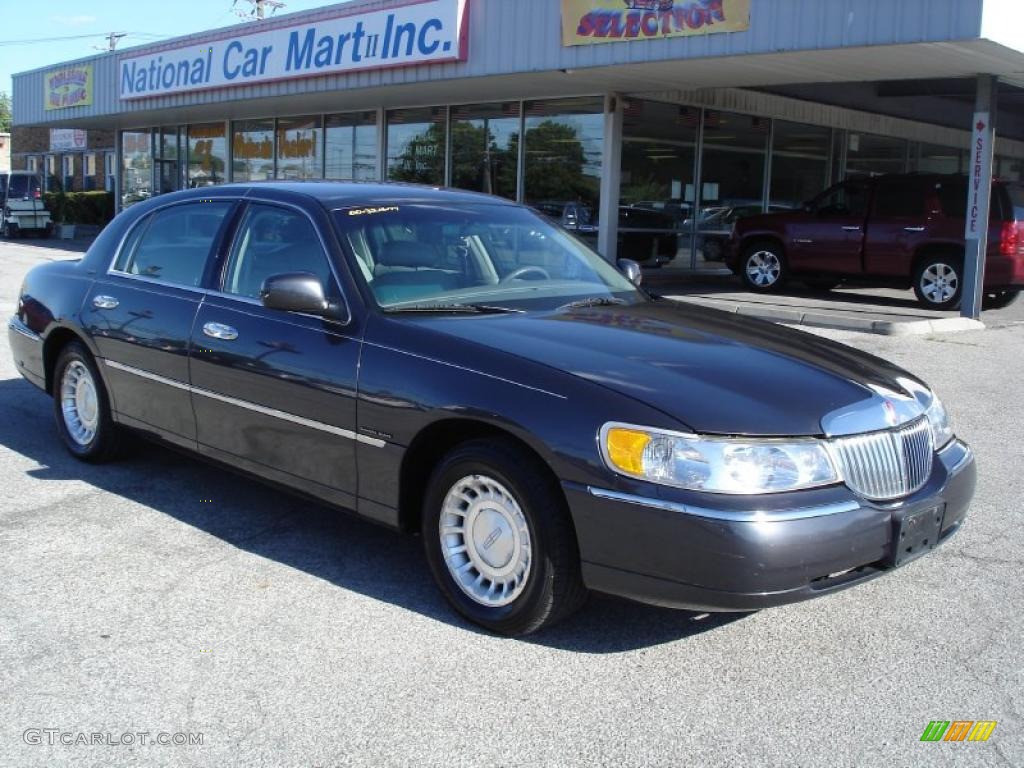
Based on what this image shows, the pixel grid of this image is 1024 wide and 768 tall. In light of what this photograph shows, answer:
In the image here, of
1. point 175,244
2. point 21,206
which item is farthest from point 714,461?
point 21,206

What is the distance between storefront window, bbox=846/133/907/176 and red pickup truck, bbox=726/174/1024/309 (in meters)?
6.29

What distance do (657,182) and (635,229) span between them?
913 mm

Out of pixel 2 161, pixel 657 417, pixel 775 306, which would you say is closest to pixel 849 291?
pixel 775 306

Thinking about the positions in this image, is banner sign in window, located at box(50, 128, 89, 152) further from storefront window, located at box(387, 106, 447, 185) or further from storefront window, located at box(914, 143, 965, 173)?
storefront window, located at box(914, 143, 965, 173)

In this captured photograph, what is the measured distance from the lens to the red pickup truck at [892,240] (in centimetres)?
1386

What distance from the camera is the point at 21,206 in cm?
3041

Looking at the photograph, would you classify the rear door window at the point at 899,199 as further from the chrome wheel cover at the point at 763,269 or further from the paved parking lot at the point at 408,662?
the paved parking lot at the point at 408,662

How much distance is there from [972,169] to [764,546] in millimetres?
11118

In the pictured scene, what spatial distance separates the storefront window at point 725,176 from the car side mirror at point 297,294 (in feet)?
49.9

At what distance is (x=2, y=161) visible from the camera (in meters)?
71.7

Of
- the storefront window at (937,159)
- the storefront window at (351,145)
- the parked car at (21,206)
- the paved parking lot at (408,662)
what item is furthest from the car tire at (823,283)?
the parked car at (21,206)

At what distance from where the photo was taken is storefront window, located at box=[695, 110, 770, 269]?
18703mm

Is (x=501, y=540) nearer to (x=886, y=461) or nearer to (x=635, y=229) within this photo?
(x=886, y=461)

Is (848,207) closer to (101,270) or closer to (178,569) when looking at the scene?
(101,270)
